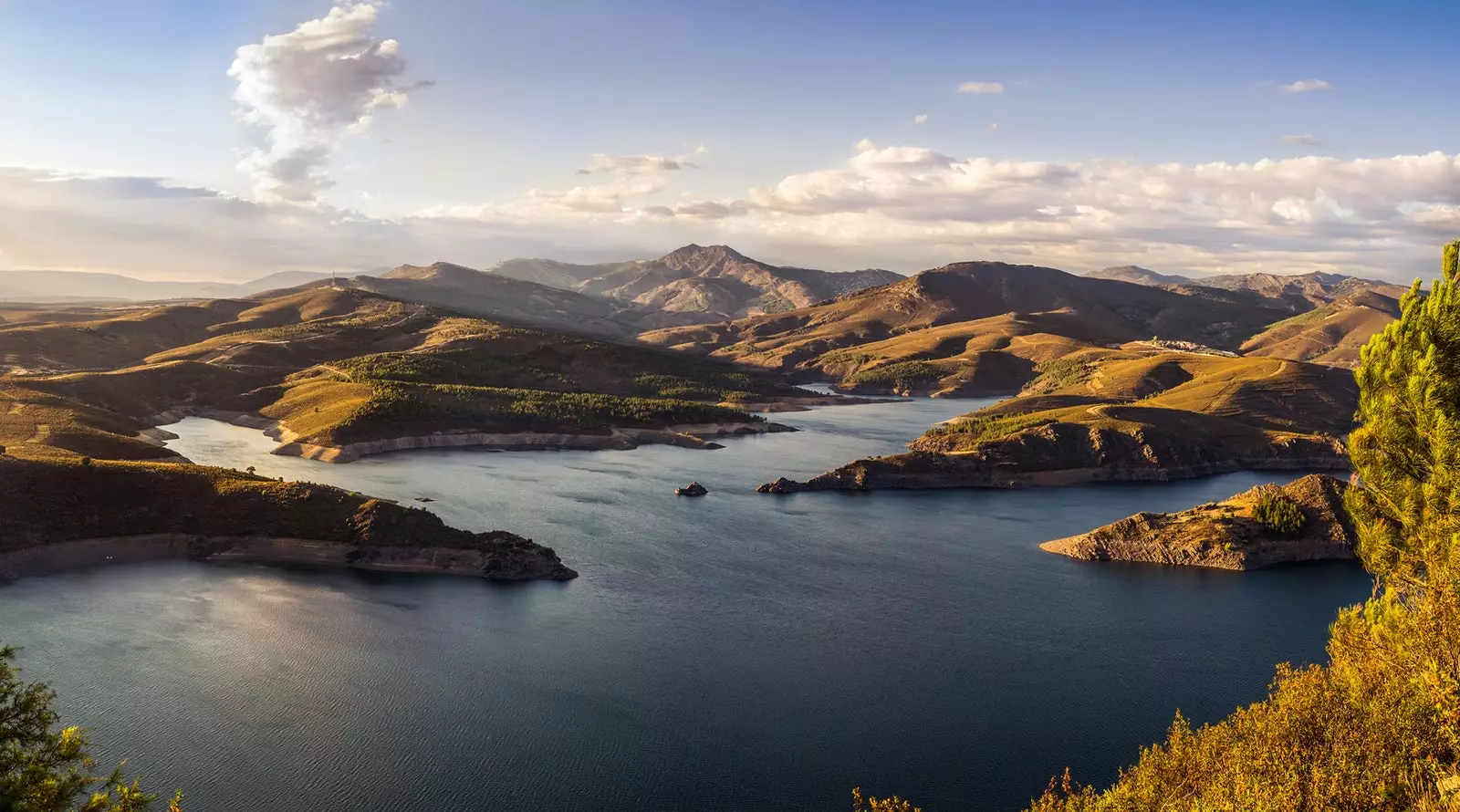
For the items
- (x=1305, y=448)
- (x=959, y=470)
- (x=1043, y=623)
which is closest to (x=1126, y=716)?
(x=1043, y=623)

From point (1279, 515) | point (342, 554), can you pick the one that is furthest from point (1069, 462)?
point (342, 554)

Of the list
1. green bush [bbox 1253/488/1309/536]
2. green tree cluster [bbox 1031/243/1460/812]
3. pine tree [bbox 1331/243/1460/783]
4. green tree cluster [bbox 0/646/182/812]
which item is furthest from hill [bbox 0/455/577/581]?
green bush [bbox 1253/488/1309/536]

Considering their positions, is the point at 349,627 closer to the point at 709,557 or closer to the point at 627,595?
the point at 627,595

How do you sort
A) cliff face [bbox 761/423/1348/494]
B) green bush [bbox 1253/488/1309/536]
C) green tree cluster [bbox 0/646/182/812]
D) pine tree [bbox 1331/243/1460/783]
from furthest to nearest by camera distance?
cliff face [bbox 761/423/1348/494]
green bush [bbox 1253/488/1309/536]
pine tree [bbox 1331/243/1460/783]
green tree cluster [bbox 0/646/182/812]

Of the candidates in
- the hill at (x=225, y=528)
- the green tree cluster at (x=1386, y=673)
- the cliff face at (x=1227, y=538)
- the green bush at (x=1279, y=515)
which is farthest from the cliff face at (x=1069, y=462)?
→ the green tree cluster at (x=1386, y=673)

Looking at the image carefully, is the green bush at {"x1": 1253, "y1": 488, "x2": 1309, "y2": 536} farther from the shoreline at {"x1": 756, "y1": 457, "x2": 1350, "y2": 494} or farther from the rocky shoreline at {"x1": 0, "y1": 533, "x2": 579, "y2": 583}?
the rocky shoreline at {"x1": 0, "y1": 533, "x2": 579, "y2": 583}

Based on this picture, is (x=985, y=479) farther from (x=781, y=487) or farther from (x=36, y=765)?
(x=36, y=765)
